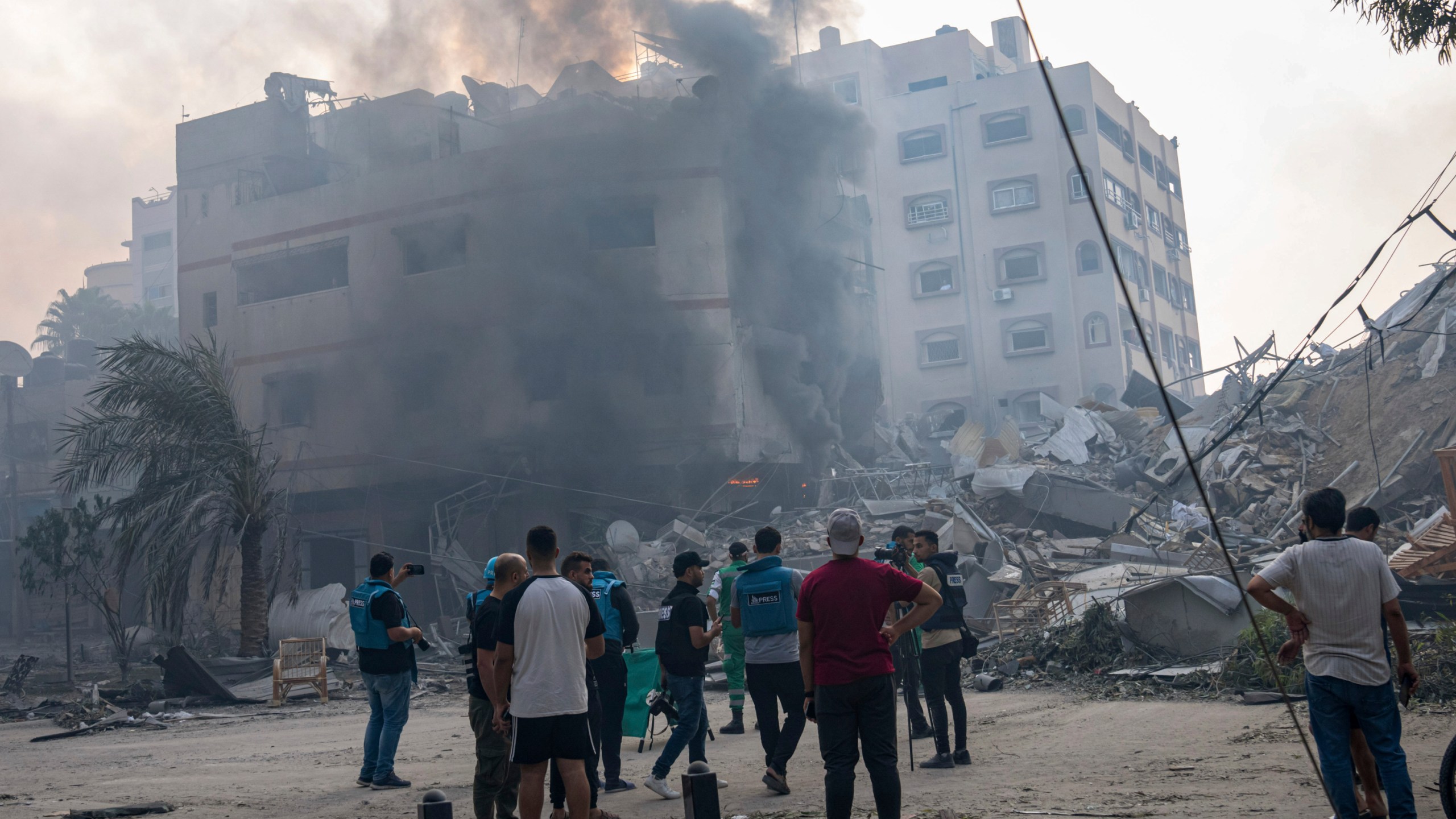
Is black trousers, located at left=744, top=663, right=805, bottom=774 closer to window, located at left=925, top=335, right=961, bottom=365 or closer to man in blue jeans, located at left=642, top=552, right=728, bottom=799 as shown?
man in blue jeans, located at left=642, top=552, right=728, bottom=799

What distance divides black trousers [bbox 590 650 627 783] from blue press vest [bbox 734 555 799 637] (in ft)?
3.05

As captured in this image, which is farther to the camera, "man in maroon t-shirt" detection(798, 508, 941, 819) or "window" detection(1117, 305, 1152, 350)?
"window" detection(1117, 305, 1152, 350)

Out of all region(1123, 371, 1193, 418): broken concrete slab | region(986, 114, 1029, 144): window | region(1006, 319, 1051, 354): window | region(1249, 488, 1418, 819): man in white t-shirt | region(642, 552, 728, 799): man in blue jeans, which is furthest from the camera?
region(986, 114, 1029, 144): window

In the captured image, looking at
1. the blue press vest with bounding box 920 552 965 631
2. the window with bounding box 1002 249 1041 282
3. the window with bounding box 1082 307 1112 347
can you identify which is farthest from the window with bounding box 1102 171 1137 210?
the blue press vest with bounding box 920 552 965 631

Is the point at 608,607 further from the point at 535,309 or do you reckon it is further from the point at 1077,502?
the point at 535,309

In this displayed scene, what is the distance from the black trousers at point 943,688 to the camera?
6.84 meters

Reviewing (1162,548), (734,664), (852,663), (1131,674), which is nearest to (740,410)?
(1162,548)

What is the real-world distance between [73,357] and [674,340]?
31883 mm

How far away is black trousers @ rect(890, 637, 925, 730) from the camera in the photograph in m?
7.86

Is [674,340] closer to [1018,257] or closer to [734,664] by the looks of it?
[734,664]

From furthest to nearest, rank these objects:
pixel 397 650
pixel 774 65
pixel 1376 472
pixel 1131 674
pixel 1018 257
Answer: pixel 1018 257, pixel 774 65, pixel 1376 472, pixel 1131 674, pixel 397 650

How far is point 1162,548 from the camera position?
1898 centimetres

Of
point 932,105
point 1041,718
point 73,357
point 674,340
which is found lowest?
point 1041,718

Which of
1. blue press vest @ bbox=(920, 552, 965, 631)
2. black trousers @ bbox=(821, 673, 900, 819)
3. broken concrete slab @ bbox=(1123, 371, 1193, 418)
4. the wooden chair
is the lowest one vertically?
the wooden chair
